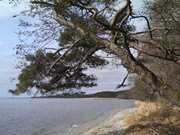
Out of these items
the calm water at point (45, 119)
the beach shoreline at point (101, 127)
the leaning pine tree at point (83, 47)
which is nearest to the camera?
the leaning pine tree at point (83, 47)

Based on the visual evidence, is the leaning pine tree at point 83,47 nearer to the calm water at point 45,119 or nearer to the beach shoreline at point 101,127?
the calm water at point 45,119

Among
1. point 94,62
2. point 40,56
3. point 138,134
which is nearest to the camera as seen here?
point 40,56

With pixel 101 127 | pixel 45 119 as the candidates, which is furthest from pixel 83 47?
pixel 45 119

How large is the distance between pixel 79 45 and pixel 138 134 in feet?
24.8

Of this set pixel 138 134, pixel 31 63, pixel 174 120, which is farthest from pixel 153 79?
pixel 174 120

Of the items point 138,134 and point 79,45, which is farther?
point 138,134

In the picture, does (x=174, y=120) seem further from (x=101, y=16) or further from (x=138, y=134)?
(x=101, y=16)

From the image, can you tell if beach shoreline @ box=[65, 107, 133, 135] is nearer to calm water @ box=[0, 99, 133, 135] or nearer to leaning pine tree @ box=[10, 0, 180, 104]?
calm water @ box=[0, 99, 133, 135]

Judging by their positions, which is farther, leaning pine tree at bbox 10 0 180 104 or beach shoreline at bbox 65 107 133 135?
beach shoreline at bbox 65 107 133 135

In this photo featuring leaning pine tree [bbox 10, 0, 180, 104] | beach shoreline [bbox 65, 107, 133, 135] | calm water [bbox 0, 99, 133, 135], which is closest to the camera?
leaning pine tree [bbox 10, 0, 180, 104]

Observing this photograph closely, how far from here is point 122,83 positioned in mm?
17281

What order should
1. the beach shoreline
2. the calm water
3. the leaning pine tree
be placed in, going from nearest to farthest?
1. the leaning pine tree
2. the beach shoreline
3. the calm water

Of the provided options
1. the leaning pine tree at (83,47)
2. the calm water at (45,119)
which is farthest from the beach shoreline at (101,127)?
the leaning pine tree at (83,47)

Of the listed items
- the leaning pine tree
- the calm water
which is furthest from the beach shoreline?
the leaning pine tree
